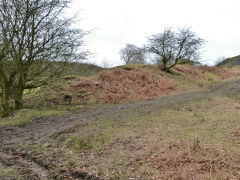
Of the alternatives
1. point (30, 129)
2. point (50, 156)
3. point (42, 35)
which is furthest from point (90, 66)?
point (50, 156)

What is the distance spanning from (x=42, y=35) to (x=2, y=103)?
4.29 m

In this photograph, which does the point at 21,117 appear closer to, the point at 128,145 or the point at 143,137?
the point at 128,145

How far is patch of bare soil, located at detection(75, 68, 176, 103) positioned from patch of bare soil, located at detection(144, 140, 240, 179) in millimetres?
9105

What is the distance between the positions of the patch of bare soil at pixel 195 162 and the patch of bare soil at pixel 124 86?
29.9 feet

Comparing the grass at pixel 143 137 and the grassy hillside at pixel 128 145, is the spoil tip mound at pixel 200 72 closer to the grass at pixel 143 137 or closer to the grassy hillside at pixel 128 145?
the grassy hillside at pixel 128 145

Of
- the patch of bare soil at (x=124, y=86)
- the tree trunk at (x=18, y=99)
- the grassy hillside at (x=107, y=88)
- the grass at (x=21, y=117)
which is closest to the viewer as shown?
the grass at (x=21, y=117)

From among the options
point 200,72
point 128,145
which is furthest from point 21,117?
point 200,72

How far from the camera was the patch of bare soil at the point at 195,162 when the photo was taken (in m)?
3.79

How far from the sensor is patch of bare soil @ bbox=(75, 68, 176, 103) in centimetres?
1428

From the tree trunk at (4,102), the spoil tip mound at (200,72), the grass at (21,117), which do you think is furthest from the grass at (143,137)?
the spoil tip mound at (200,72)

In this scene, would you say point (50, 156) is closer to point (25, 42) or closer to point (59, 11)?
point (25, 42)

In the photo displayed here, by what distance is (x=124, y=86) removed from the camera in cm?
1603

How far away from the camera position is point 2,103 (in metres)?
10.8

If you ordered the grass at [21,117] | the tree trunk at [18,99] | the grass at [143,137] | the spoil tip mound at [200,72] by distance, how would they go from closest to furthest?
the grass at [143,137]
the grass at [21,117]
the tree trunk at [18,99]
the spoil tip mound at [200,72]
